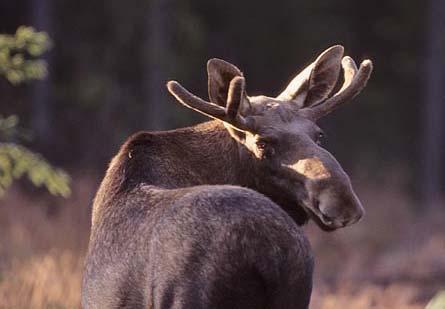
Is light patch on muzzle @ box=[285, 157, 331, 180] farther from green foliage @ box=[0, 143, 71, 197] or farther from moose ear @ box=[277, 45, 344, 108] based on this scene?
green foliage @ box=[0, 143, 71, 197]

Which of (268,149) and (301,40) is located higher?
(268,149)

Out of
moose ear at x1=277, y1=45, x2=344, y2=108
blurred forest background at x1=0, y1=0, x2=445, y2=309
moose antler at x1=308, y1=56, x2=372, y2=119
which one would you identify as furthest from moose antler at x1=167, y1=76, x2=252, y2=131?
blurred forest background at x1=0, y1=0, x2=445, y2=309

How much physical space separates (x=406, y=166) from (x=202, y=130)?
26.8 metres

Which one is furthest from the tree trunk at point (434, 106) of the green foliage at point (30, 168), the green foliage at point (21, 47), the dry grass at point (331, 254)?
the green foliage at point (30, 168)

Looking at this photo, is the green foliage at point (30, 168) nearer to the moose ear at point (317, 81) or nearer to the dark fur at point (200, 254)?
the moose ear at point (317, 81)

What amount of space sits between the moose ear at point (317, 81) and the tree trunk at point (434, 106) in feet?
67.1

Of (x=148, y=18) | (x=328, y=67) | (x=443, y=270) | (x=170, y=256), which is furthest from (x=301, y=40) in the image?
(x=170, y=256)

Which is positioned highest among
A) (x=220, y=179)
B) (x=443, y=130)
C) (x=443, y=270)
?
(x=220, y=179)

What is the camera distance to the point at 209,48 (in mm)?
29406

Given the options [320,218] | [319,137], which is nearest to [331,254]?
[319,137]

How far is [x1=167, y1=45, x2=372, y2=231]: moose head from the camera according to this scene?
5930mm

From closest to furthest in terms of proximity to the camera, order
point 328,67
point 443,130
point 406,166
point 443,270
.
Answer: point 328,67
point 443,270
point 443,130
point 406,166

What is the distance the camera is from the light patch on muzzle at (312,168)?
5992 mm

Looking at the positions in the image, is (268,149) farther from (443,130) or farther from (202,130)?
(443,130)
